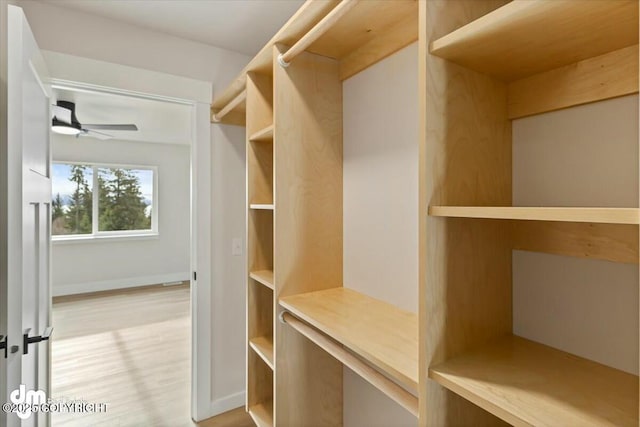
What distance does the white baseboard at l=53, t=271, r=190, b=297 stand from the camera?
5.18 metres

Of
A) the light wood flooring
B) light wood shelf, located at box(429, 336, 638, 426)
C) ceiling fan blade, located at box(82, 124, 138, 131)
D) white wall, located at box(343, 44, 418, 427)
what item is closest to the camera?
light wood shelf, located at box(429, 336, 638, 426)

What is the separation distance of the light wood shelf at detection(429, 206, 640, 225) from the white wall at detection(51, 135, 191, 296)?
615 centimetres

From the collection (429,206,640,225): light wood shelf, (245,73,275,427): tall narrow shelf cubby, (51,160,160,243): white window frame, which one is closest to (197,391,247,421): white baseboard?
(245,73,275,427): tall narrow shelf cubby

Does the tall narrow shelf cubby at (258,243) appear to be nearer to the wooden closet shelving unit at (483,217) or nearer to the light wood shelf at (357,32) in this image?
the light wood shelf at (357,32)

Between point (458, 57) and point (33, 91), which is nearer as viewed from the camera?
point (458, 57)

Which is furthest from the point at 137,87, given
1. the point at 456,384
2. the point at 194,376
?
the point at 456,384

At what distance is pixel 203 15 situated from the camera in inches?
74.9

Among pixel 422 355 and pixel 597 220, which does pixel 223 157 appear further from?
pixel 597 220

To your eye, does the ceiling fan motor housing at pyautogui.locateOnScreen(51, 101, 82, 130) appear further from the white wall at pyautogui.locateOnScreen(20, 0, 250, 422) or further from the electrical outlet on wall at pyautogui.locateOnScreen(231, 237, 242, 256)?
the electrical outlet on wall at pyautogui.locateOnScreen(231, 237, 242, 256)

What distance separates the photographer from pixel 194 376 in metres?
2.32

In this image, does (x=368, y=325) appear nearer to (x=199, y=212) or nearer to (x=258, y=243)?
(x=258, y=243)

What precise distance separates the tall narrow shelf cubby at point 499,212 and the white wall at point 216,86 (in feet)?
6.11

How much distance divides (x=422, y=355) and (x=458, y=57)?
688mm

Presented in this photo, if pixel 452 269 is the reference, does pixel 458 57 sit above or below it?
above
